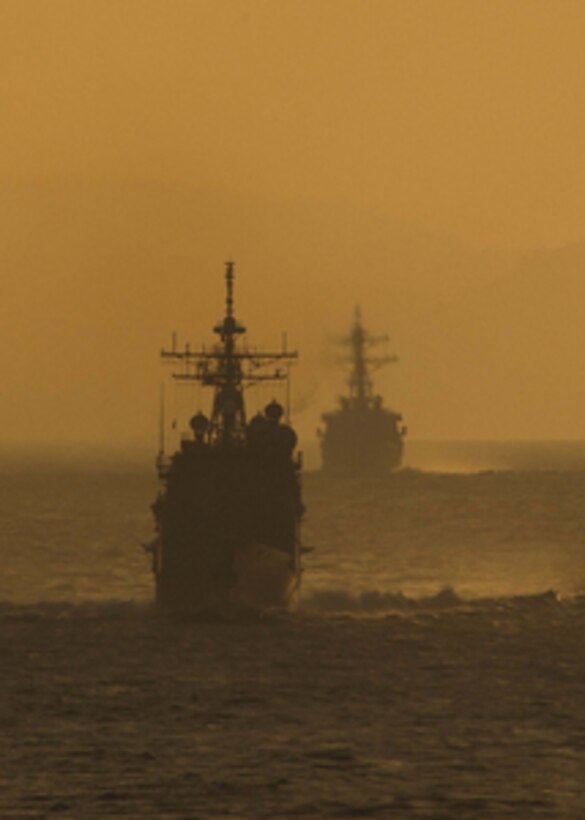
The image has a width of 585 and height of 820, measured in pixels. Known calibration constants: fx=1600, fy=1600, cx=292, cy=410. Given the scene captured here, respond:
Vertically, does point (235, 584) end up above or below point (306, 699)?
above

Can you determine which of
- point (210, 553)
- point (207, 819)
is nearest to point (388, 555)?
point (210, 553)

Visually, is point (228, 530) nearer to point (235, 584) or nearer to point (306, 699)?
A: point (235, 584)

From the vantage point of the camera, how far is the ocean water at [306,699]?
28.1 metres

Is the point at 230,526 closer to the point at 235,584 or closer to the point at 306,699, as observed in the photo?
the point at 235,584

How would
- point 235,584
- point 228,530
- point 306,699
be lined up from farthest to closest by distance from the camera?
point 235,584, point 228,530, point 306,699

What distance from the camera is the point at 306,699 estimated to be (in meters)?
37.7

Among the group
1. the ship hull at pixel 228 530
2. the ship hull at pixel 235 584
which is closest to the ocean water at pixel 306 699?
the ship hull at pixel 235 584

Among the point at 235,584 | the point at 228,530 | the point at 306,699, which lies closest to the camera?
the point at 306,699

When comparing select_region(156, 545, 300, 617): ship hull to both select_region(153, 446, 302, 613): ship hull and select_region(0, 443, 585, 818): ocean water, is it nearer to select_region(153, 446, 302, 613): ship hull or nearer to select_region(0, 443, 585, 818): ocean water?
select_region(153, 446, 302, 613): ship hull

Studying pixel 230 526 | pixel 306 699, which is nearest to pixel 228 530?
pixel 230 526

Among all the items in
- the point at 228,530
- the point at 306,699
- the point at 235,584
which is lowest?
the point at 306,699

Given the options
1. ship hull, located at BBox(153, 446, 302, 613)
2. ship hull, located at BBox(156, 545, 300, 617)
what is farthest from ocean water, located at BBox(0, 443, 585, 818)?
ship hull, located at BBox(153, 446, 302, 613)

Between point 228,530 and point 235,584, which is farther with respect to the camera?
point 235,584

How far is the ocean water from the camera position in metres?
28.1
